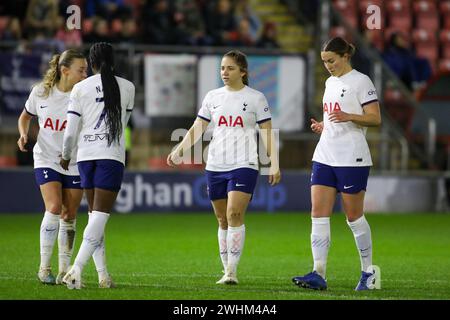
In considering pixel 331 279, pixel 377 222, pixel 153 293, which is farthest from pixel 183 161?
pixel 153 293

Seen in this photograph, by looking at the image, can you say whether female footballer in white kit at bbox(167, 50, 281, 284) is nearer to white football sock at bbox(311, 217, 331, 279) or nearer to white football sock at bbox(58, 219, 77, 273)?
white football sock at bbox(311, 217, 331, 279)

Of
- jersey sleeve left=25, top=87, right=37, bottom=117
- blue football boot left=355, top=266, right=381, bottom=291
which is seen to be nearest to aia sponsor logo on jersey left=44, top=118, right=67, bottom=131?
jersey sleeve left=25, top=87, right=37, bottom=117

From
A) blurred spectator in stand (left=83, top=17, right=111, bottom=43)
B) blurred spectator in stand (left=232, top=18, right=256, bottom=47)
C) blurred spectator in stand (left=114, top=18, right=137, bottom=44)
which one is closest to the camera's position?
blurred spectator in stand (left=83, top=17, right=111, bottom=43)

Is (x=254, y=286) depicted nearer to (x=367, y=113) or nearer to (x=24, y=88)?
(x=367, y=113)

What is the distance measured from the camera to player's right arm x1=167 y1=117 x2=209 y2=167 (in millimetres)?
10961

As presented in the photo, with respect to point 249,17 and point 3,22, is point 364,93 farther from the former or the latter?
point 249,17

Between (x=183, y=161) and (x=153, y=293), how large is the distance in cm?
1216

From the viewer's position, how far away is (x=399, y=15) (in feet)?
97.1

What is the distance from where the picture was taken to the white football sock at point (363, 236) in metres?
10.4

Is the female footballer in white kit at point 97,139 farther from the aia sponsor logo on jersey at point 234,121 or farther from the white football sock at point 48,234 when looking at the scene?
the aia sponsor logo on jersey at point 234,121

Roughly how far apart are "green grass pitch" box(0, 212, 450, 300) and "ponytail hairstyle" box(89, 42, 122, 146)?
4.69 feet

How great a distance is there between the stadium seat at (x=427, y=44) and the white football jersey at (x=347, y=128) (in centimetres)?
1937
